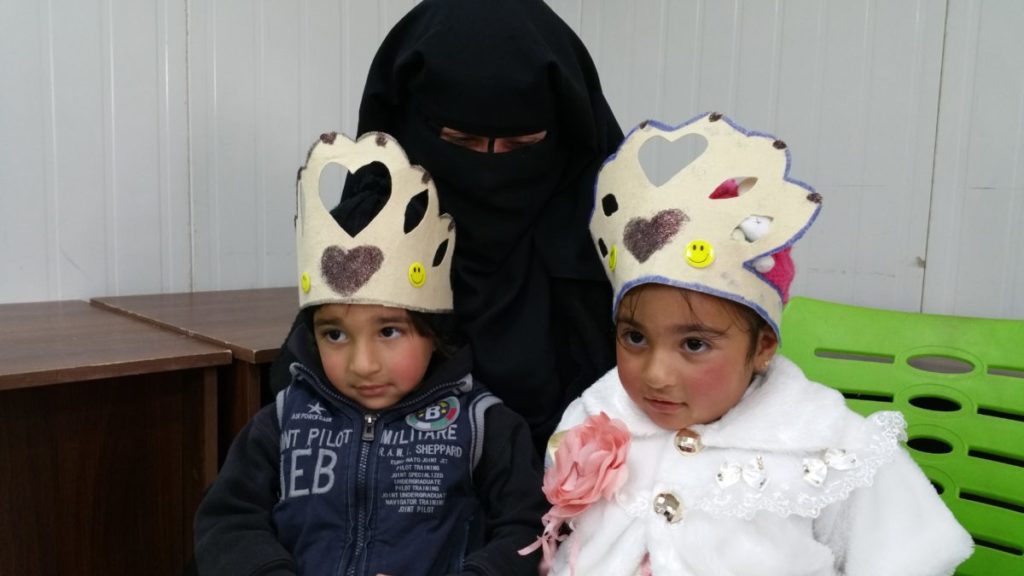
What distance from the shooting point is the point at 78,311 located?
6.25 feet

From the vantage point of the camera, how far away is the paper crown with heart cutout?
3.02 ft

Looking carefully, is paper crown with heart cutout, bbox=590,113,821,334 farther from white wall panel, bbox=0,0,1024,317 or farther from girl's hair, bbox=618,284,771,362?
white wall panel, bbox=0,0,1024,317

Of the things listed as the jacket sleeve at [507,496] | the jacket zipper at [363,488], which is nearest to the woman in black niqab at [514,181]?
the jacket sleeve at [507,496]

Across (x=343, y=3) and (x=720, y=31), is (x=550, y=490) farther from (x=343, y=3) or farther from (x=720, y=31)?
(x=343, y=3)

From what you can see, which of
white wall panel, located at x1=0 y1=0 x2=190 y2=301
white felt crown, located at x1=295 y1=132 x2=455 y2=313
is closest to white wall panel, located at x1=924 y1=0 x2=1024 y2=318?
white felt crown, located at x1=295 y1=132 x2=455 y2=313

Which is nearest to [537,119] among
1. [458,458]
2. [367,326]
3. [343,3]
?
[367,326]

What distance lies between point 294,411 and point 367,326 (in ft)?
0.66

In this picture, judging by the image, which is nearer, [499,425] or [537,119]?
[499,425]

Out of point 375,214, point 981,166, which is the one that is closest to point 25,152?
point 375,214

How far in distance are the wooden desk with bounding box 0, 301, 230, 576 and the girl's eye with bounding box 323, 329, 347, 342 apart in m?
0.42

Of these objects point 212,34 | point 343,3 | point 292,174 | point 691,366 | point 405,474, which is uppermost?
point 343,3

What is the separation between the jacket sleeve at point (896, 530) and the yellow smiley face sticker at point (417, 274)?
25.9 inches

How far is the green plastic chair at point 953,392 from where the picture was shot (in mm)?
1261

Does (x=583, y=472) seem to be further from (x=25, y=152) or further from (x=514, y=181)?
(x=25, y=152)
